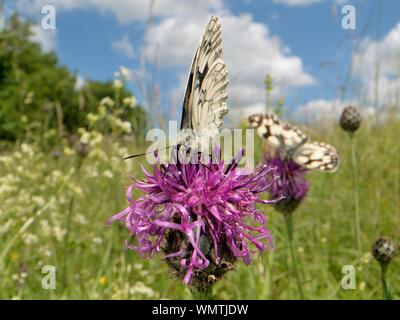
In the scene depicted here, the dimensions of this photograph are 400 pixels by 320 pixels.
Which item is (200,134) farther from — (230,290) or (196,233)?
(230,290)

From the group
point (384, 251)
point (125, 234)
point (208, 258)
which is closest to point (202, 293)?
point (208, 258)

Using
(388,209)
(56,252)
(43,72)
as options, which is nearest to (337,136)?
(388,209)

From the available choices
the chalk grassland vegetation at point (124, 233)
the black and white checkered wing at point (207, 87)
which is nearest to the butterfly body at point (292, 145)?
the chalk grassland vegetation at point (124, 233)

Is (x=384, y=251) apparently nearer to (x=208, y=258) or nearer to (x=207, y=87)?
(x=208, y=258)

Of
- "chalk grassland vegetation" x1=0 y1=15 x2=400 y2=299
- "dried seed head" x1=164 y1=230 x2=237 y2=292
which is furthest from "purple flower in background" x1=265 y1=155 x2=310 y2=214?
"dried seed head" x1=164 y1=230 x2=237 y2=292

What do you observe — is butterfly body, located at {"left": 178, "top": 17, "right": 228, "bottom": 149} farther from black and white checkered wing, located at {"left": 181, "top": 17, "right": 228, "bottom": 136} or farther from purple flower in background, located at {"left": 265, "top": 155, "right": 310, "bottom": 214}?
purple flower in background, located at {"left": 265, "top": 155, "right": 310, "bottom": 214}

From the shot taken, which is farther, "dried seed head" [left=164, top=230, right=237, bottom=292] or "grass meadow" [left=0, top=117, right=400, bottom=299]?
"grass meadow" [left=0, top=117, right=400, bottom=299]

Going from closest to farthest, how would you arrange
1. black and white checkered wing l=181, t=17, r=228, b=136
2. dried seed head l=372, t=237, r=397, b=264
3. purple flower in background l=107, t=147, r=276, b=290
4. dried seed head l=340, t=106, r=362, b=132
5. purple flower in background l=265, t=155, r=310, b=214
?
purple flower in background l=107, t=147, r=276, b=290
black and white checkered wing l=181, t=17, r=228, b=136
dried seed head l=372, t=237, r=397, b=264
purple flower in background l=265, t=155, r=310, b=214
dried seed head l=340, t=106, r=362, b=132
